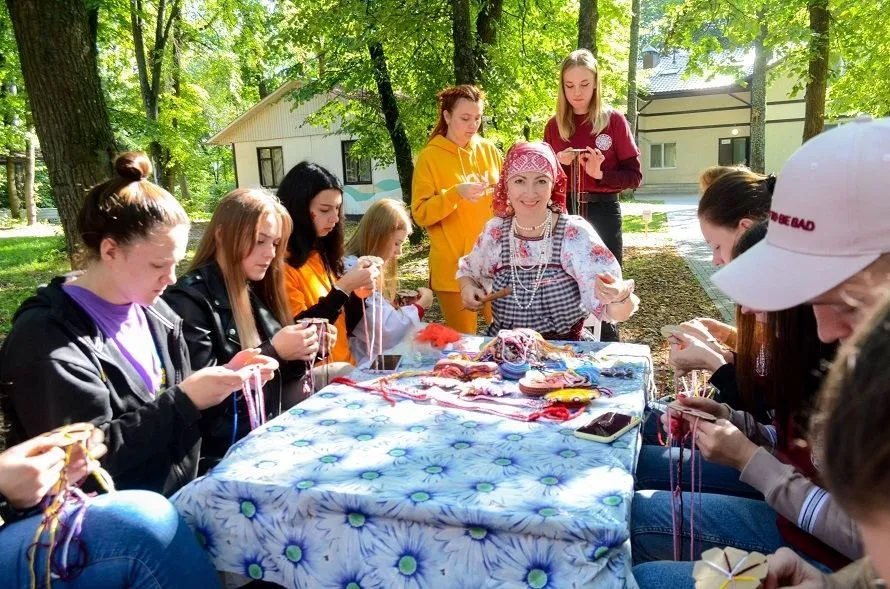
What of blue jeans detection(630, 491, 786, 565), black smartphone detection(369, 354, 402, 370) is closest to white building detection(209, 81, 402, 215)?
black smartphone detection(369, 354, 402, 370)

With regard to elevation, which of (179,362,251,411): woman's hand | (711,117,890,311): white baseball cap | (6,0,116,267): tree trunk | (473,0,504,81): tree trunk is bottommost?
(179,362,251,411): woman's hand

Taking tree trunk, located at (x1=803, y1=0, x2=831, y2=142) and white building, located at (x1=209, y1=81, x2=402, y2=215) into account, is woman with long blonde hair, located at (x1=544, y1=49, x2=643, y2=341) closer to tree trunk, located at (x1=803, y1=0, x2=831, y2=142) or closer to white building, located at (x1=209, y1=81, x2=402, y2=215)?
tree trunk, located at (x1=803, y1=0, x2=831, y2=142)

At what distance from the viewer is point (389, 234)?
12.4ft

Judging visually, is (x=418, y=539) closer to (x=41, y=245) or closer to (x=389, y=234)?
(x=389, y=234)

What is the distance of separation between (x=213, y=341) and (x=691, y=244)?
433 inches

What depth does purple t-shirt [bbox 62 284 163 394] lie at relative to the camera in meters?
2.05

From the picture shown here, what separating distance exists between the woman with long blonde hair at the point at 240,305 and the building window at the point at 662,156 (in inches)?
1164

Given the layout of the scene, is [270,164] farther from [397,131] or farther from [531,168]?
[531,168]

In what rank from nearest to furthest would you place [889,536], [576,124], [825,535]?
1. [889,536]
2. [825,535]
3. [576,124]

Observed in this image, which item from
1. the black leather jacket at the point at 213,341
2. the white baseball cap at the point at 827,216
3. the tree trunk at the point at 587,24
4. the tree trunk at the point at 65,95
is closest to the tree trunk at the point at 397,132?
the tree trunk at the point at 587,24

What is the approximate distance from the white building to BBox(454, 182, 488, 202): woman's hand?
17.4 metres

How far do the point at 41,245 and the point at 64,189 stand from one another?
12690 mm

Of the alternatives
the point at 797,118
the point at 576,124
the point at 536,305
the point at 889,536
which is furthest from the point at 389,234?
the point at 797,118

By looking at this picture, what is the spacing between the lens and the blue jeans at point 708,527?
191 centimetres
